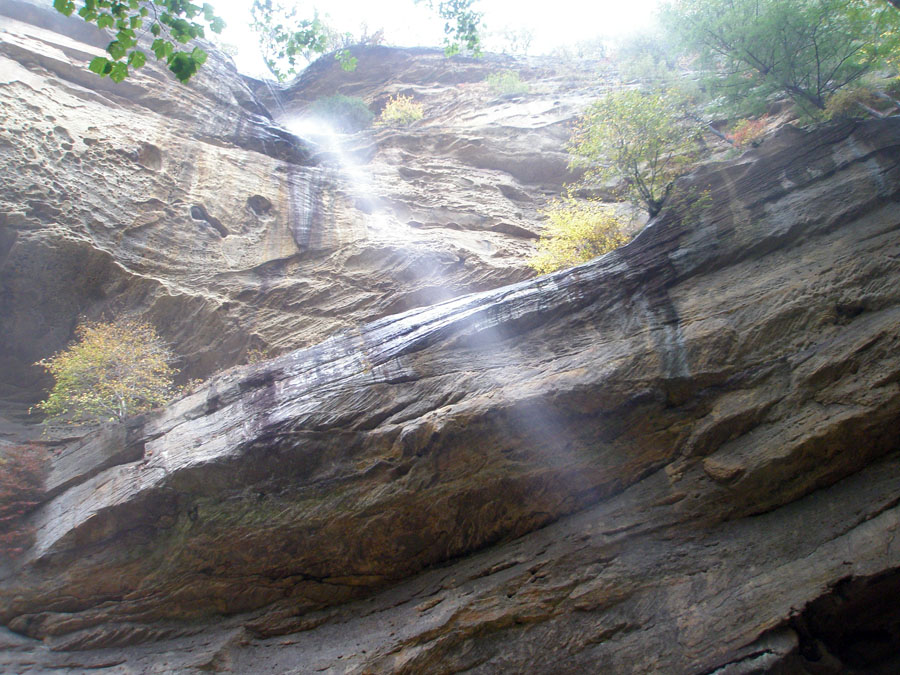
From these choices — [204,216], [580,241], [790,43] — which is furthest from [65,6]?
[790,43]

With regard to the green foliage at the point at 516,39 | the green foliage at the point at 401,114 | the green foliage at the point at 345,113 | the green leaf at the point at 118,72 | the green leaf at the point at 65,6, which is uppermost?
the green foliage at the point at 516,39

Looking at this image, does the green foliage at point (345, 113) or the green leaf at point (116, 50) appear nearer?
the green leaf at point (116, 50)

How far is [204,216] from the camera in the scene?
17219 mm

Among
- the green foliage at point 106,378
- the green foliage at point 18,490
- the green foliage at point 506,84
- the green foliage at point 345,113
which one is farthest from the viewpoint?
the green foliage at point 345,113

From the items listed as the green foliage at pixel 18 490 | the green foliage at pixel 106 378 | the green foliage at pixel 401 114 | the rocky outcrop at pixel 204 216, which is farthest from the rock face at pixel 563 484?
the green foliage at pixel 401 114

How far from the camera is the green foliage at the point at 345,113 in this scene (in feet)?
99.3

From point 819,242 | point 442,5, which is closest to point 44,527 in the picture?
point 442,5

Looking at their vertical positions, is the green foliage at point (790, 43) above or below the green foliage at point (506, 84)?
below

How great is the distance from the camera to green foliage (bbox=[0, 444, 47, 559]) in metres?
11.1

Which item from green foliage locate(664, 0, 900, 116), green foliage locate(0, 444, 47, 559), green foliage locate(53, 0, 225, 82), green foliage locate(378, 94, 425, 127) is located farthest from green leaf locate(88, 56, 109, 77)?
green foliage locate(378, 94, 425, 127)

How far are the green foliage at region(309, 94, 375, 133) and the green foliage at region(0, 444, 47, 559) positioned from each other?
77.8 ft

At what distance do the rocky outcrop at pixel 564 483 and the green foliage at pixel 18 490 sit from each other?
1.77ft

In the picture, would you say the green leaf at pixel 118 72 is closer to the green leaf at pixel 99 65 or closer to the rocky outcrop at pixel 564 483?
the green leaf at pixel 99 65

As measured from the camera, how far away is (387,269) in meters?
17.0
